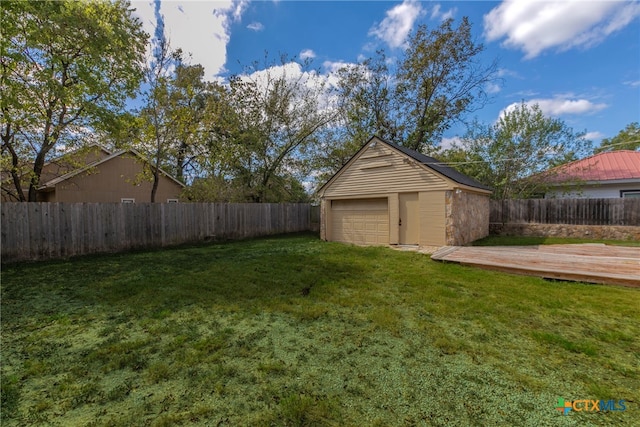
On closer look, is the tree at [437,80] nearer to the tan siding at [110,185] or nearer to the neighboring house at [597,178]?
the neighboring house at [597,178]

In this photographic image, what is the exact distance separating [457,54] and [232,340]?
1765 cm

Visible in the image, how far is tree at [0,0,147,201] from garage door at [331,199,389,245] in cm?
879

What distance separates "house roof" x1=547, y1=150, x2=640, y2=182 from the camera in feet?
43.1

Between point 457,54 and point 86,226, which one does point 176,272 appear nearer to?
point 86,226

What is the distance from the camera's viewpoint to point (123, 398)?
2146 millimetres

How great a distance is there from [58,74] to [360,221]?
35.4 feet

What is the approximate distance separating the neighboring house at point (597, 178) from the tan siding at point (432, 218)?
889cm

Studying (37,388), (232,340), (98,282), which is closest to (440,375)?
(232,340)

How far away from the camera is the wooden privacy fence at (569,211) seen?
10484 millimetres

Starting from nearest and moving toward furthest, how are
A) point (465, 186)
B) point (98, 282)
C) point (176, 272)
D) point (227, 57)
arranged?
1. point (98, 282)
2. point (176, 272)
3. point (465, 186)
4. point (227, 57)

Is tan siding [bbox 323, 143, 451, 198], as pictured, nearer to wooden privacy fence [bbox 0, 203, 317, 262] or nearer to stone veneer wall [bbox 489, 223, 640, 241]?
wooden privacy fence [bbox 0, 203, 317, 262]

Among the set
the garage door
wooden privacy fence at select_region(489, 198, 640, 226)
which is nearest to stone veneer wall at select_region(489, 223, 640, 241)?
wooden privacy fence at select_region(489, 198, 640, 226)

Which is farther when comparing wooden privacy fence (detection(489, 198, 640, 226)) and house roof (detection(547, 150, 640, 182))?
house roof (detection(547, 150, 640, 182))

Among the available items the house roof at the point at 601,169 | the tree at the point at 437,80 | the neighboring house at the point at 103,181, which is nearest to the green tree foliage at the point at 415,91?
→ the tree at the point at 437,80
